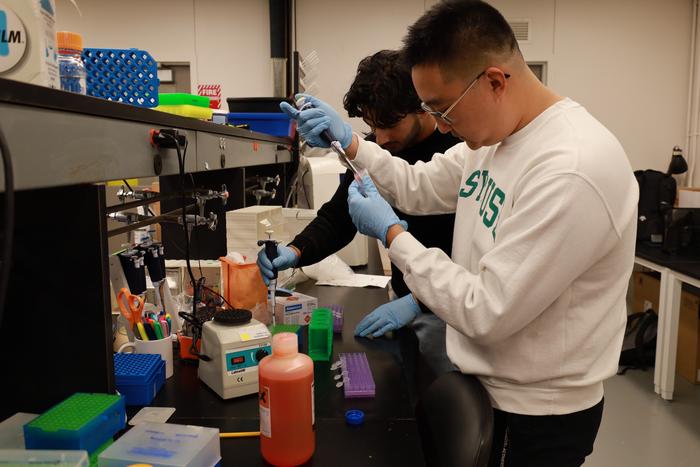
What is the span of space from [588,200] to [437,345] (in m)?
0.82

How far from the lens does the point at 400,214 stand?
1750 mm

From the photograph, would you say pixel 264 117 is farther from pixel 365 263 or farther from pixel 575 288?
pixel 575 288

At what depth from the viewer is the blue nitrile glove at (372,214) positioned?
117 cm

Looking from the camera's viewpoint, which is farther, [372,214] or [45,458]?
[372,214]

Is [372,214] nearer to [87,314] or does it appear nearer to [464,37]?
[464,37]

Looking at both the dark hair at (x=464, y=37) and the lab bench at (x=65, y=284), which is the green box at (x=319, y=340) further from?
the dark hair at (x=464, y=37)

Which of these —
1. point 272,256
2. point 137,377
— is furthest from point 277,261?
point 137,377

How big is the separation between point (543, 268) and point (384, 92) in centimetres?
92

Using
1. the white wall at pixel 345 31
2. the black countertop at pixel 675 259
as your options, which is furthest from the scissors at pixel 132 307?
the white wall at pixel 345 31

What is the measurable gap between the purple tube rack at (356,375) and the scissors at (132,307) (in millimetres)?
476

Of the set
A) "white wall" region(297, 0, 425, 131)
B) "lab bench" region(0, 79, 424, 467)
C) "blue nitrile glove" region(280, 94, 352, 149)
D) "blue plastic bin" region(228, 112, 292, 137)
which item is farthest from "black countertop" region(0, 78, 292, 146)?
"white wall" region(297, 0, 425, 131)

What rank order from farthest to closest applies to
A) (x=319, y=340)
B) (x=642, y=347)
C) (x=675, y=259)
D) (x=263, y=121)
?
(x=642, y=347) < (x=675, y=259) < (x=263, y=121) < (x=319, y=340)

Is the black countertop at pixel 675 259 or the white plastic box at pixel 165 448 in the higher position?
the white plastic box at pixel 165 448

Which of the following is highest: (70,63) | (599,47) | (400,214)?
(599,47)
